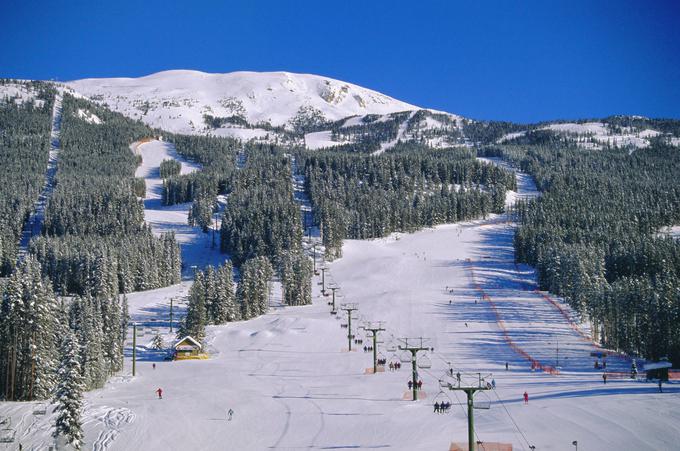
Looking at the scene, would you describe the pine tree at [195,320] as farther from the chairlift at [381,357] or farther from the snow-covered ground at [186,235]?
the snow-covered ground at [186,235]

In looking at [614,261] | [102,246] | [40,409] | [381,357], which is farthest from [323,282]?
[40,409]

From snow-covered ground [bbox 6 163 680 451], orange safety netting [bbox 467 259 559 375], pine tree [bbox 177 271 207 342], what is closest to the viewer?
snow-covered ground [bbox 6 163 680 451]

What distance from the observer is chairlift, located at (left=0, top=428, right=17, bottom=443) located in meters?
40.1

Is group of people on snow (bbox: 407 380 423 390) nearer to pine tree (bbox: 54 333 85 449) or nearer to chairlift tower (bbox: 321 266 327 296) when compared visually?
pine tree (bbox: 54 333 85 449)

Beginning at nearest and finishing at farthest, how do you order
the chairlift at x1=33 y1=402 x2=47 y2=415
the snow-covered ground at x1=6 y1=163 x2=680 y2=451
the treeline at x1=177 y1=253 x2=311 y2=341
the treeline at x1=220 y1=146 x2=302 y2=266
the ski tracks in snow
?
the snow-covered ground at x1=6 y1=163 x2=680 y2=451 → the ski tracks in snow → the chairlift at x1=33 y1=402 x2=47 y2=415 → the treeline at x1=177 y1=253 x2=311 y2=341 → the treeline at x1=220 y1=146 x2=302 y2=266

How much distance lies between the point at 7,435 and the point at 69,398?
22.6ft

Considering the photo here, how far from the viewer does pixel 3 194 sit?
7032 inches

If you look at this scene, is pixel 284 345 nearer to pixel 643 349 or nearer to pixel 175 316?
pixel 175 316

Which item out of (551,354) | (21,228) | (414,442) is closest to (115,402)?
(414,442)

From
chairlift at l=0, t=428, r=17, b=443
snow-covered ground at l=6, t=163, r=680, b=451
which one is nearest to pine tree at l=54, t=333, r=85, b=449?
snow-covered ground at l=6, t=163, r=680, b=451

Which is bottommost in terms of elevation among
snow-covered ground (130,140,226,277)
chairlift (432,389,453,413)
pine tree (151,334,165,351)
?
pine tree (151,334,165,351)

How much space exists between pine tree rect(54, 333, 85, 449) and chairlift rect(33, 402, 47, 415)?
339 inches

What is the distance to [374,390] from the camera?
51344 mm

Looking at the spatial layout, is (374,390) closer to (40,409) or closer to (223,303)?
(40,409)
